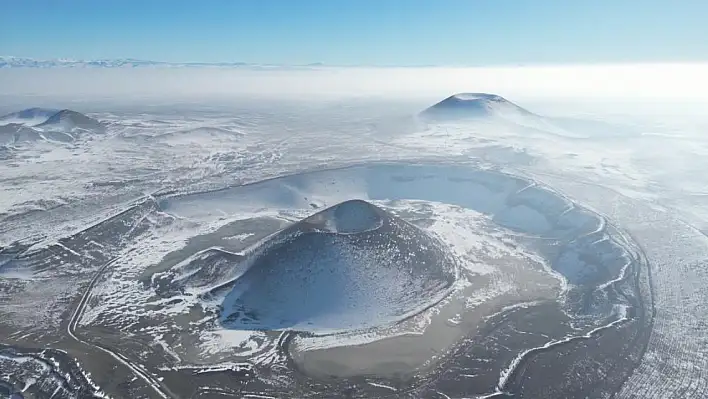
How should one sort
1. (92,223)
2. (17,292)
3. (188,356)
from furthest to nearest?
(92,223)
(17,292)
(188,356)

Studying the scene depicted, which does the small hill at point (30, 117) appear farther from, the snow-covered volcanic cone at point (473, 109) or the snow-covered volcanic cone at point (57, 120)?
the snow-covered volcanic cone at point (473, 109)

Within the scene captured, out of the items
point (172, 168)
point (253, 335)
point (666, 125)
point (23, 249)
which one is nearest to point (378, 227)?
point (253, 335)

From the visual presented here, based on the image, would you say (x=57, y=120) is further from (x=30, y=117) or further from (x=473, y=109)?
(x=473, y=109)

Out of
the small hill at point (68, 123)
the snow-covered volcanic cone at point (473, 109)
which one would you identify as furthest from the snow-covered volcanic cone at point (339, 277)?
the snow-covered volcanic cone at point (473, 109)

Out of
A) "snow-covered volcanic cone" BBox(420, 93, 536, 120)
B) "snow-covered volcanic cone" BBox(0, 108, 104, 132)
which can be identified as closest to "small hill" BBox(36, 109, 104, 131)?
"snow-covered volcanic cone" BBox(0, 108, 104, 132)

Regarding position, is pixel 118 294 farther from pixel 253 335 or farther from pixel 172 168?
pixel 172 168

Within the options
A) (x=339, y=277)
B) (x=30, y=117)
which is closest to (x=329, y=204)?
(x=339, y=277)

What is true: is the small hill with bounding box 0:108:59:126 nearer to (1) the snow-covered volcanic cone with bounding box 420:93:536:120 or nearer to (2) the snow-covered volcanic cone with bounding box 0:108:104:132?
(2) the snow-covered volcanic cone with bounding box 0:108:104:132
